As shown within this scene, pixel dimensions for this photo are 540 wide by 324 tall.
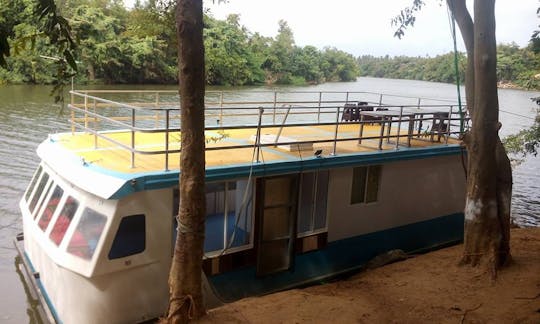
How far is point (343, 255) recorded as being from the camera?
8539mm

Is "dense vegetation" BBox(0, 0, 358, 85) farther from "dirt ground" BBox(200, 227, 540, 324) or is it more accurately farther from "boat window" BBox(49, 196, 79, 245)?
"dirt ground" BBox(200, 227, 540, 324)

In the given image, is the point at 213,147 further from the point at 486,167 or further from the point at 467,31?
the point at 467,31

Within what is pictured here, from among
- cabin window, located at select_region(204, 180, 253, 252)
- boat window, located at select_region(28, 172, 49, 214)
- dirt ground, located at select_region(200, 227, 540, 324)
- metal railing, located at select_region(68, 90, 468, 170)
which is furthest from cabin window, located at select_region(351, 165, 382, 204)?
boat window, located at select_region(28, 172, 49, 214)

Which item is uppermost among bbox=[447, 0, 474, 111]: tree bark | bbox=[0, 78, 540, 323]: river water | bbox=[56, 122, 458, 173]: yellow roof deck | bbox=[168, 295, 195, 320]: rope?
→ bbox=[447, 0, 474, 111]: tree bark

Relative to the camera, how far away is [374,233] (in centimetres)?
895

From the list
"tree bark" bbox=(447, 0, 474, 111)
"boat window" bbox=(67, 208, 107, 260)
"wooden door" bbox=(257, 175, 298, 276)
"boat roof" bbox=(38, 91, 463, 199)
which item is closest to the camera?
"boat window" bbox=(67, 208, 107, 260)

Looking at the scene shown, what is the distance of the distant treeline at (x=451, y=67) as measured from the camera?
20438mm

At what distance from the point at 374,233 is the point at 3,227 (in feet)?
27.1

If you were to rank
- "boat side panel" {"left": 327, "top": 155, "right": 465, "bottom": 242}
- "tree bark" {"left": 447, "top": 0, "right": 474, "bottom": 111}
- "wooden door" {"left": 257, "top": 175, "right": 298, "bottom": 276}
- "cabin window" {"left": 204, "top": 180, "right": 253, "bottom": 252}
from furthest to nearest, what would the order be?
1. "boat side panel" {"left": 327, "top": 155, "right": 465, "bottom": 242}
2. "tree bark" {"left": 447, "top": 0, "right": 474, "bottom": 111}
3. "wooden door" {"left": 257, "top": 175, "right": 298, "bottom": 276}
4. "cabin window" {"left": 204, "top": 180, "right": 253, "bottom": 252}

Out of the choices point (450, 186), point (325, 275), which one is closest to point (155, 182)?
point (325, 275)

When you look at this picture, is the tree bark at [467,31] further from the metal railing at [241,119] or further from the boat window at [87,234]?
the boat window at [87,234]

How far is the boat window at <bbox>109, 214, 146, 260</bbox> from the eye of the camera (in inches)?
230

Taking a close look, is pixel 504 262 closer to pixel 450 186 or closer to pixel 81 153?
pixel 450 186

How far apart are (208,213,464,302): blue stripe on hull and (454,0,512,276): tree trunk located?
1881mm
